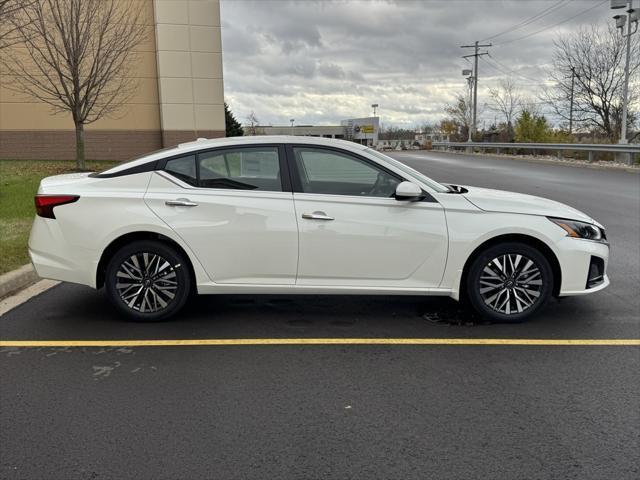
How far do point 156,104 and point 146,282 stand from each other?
73.9 ft

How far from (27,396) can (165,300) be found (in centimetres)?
157

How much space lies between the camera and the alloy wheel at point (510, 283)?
512 cm

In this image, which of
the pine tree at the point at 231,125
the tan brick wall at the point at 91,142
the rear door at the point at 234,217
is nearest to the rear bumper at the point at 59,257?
the rear door at the point at 234,217

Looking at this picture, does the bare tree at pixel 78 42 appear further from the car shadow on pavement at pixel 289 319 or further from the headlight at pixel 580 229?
the headlight at pixel 580 229

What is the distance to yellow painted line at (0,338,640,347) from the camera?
4699 mm

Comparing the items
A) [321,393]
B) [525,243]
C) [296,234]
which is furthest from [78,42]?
[321,393]

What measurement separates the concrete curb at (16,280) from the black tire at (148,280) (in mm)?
1546

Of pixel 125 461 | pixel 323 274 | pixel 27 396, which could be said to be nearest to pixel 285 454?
pixel 125 461

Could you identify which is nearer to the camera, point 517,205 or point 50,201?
point 50,201

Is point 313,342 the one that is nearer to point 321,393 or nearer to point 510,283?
point 321,393

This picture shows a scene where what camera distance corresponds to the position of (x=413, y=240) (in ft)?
16.5

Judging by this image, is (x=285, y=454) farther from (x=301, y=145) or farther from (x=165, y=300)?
(x=301, y=145)

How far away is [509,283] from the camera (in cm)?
514

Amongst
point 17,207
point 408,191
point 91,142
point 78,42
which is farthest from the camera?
point 91,142
